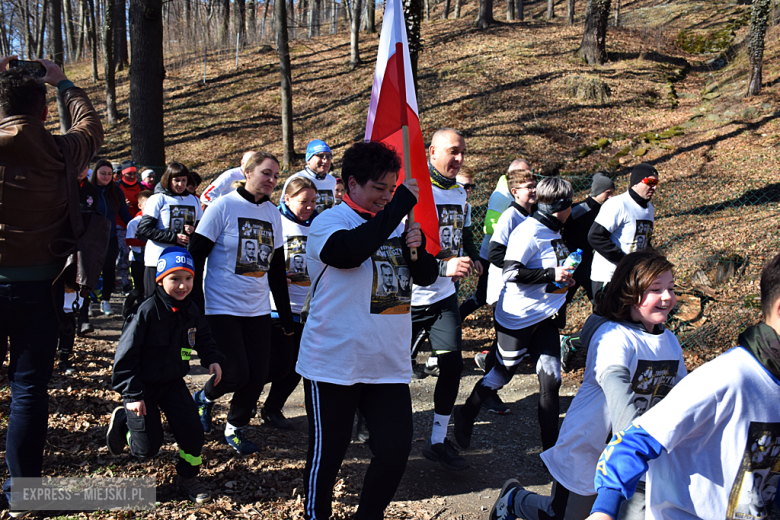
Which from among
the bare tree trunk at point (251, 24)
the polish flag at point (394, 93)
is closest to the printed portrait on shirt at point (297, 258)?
the polish flag at point (394, 93)

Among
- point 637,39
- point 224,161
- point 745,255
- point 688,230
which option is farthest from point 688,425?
point 637,39

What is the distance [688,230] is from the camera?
373 inches

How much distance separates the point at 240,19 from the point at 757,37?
25.6 m

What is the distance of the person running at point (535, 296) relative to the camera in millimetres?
4258

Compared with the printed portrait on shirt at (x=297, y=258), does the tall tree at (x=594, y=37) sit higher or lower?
higher

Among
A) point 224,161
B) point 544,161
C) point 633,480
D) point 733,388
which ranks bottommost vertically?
point 224,161

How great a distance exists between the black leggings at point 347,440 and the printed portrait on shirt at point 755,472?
1.40m

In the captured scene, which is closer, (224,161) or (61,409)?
(61,409)

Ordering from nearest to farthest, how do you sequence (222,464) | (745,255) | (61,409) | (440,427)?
(222,464), (440,427), (61,409), (745,255)

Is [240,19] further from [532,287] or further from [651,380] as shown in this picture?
[651,380]

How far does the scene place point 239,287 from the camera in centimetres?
414

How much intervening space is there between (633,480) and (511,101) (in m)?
19.0

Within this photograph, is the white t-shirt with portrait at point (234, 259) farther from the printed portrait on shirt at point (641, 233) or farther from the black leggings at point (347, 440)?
the printed portrait on shirt at point (641, 233)

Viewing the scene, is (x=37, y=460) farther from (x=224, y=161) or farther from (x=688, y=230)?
(x=224, y=161)
